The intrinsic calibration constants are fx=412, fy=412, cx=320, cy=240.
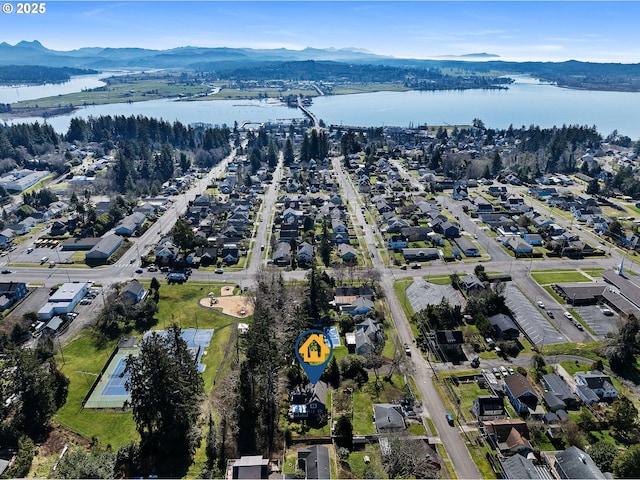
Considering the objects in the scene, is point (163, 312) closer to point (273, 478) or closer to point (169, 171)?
point (273, 478)

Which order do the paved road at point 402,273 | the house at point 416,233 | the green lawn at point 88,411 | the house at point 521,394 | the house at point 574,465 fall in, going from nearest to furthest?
the house at point 574,465 < the green lawn at point 88,411 < the paved road at point 402,273 < the house at point 521,394 < the house at point 416,233

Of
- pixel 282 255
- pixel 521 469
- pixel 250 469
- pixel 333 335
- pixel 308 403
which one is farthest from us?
pixel 282 255

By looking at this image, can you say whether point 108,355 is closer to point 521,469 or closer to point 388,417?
point 388,417

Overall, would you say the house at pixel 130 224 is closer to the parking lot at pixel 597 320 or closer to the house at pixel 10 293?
the house at pixel 10 293

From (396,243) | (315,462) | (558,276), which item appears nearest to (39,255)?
(396,243)

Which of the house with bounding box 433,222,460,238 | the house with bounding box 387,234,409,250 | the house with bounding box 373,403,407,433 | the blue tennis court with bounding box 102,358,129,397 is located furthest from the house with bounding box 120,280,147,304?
the house with bounding box 433,222,460,238

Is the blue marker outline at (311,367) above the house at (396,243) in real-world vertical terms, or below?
above

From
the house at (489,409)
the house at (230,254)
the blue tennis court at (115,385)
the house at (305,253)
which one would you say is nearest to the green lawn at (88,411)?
the blue tennis court at (115,385)
